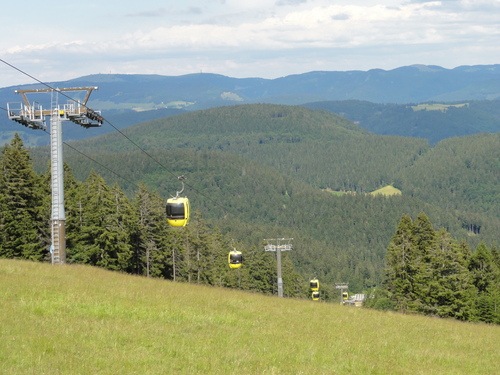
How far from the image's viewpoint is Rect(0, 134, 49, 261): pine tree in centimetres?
5044

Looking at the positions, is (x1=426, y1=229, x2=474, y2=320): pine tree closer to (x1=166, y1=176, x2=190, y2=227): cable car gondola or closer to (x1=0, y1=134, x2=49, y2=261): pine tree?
(x1=166, y1=176, x2=190, y2=227): cable car gondola

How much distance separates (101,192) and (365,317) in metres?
32.4

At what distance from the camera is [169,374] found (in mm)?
14406

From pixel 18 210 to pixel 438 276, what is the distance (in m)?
34.0

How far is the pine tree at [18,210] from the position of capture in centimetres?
5044

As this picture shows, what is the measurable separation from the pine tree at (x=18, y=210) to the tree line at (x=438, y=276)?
29923 millimetres

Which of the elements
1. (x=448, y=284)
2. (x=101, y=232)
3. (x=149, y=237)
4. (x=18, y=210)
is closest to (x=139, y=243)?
(x=149, y=237)

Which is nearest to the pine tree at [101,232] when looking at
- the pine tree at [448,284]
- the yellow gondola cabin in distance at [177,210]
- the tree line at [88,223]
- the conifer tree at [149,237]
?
the tree line at [88,223]

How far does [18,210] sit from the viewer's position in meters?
50.7

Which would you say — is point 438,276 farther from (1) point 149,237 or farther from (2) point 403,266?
(1) point 149,237

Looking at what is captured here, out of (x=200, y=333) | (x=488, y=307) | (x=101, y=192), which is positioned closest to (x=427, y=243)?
(x=488, y=307)

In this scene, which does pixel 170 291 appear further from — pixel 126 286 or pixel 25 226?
pixel 25 226

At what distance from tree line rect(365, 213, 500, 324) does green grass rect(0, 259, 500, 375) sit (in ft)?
77.1

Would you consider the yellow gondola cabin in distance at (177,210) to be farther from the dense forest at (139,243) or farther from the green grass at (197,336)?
the dense forest at (139,243)
